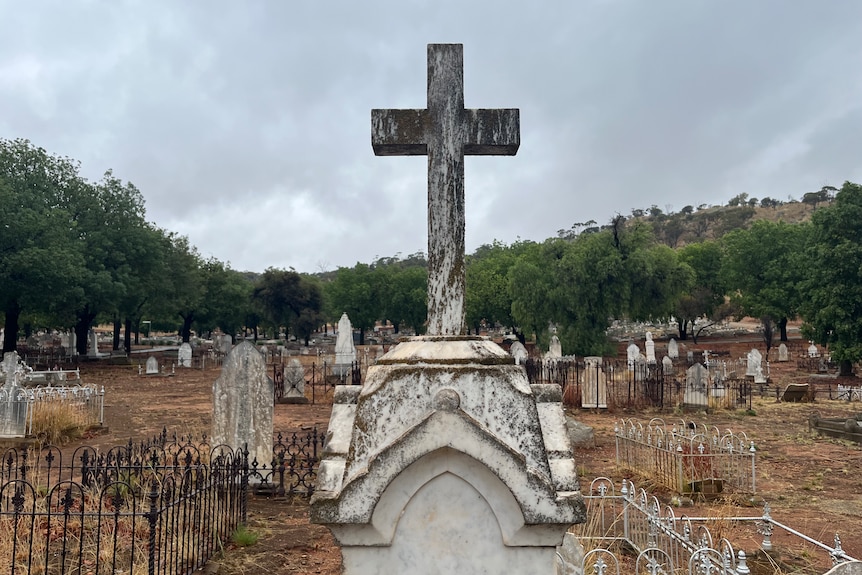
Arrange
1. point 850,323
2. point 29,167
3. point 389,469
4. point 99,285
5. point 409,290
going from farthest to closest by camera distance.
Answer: point 409,290
point 29,167
point 99,285
point 850,323
point 389,469

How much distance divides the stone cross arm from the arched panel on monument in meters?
2.11

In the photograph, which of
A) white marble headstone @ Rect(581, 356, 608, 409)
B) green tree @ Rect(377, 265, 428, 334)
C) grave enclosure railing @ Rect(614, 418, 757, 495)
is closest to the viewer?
grave enclosure railing @ Rect(614, 418, 757, 495)

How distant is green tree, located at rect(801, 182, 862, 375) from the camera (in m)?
27.7

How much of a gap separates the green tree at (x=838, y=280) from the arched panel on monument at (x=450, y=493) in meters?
30.5

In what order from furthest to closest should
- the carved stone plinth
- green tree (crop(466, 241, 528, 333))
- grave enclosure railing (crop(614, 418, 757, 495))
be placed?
green tree (crop(466, 241, 528, 333)), grave enclosure railing (crop(614, 418, 757, 495)), the carved stone plinth

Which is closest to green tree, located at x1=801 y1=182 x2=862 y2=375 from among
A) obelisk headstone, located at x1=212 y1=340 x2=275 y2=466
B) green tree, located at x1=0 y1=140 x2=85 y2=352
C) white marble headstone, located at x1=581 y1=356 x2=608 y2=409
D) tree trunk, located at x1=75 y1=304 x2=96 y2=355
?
white marble headstone, located at x1=581 y1=356 x2=608 y2=409

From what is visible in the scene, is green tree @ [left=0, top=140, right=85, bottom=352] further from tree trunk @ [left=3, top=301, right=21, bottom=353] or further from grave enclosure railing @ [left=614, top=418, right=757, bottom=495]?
grave enclosure railing @ [left=614, top=418, right=757, bottom=495]

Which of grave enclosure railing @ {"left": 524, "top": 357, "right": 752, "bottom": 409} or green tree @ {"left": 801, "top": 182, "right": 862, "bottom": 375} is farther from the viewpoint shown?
green tree @ {"left": 801, "top": 182, "right": 862, "bottom": 375}

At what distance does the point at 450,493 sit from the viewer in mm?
2777

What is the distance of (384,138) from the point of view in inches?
157

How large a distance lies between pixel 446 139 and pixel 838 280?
31.3 metres

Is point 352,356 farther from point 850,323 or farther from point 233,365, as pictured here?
point 850,323

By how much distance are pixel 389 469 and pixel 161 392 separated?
24081 mm

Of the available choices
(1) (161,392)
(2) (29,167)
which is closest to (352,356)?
(1) (161,392)
